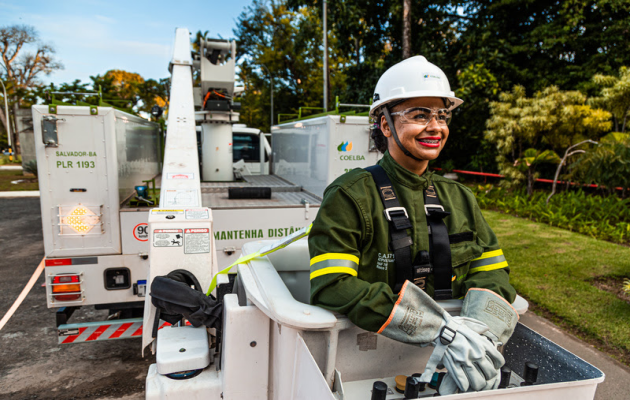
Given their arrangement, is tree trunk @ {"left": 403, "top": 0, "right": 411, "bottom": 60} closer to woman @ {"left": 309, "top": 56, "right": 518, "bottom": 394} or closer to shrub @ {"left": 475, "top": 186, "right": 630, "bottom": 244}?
shrub @ {"left": 475, "top": 186, "right": 630, "bottom": 244}

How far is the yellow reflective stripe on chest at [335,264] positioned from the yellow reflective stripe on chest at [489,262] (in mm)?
612

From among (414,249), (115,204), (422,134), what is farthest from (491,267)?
(115,204)

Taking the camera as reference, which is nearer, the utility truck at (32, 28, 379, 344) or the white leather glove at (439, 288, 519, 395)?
the white leather glove at (439, 288, 519, 395)

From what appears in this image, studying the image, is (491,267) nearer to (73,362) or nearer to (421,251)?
(421,251)

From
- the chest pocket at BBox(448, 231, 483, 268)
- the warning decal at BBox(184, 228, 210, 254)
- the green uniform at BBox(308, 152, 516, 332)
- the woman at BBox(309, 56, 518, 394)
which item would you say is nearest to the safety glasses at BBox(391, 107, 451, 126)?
the woman at BBox(309, 56, 518, 394)

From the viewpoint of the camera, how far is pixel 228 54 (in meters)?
6.41

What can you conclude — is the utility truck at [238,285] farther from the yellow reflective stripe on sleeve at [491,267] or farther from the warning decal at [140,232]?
the yellow reflective stripe on sleeve at [491,267]

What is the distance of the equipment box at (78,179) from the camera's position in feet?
12.4

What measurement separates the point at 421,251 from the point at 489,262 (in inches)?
14.7

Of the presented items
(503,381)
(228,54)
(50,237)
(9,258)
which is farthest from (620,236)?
(9,258)

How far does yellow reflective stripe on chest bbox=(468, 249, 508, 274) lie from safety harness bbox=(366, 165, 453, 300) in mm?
189

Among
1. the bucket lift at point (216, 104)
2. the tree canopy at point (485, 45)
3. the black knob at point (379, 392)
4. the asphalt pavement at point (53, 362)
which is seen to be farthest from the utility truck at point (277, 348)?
the tree canopy at point (485, 45)

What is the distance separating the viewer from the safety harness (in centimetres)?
165

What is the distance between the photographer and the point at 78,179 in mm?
3883
